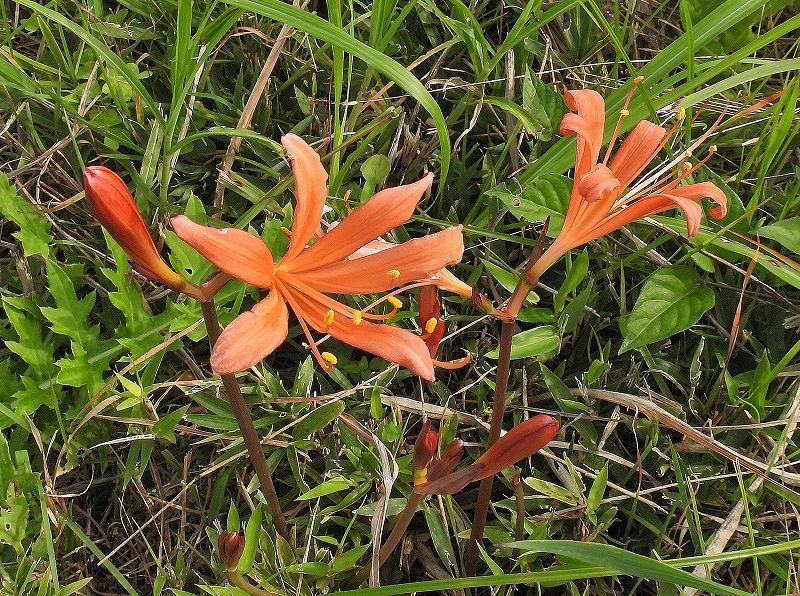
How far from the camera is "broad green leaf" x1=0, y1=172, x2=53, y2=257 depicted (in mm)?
2291

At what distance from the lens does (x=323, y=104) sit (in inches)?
104

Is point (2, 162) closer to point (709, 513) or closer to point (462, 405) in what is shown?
point (462, 405)

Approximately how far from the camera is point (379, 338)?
1.52 meters

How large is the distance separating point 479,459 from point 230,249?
69 cm

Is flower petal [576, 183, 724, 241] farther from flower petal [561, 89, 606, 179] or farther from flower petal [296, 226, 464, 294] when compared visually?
flower petal [296, 226, 464, 294]

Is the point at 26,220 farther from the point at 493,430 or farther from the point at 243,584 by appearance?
the point at 493,430

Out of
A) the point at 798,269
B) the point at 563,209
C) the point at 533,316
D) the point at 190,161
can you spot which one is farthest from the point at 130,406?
the point at 798,269

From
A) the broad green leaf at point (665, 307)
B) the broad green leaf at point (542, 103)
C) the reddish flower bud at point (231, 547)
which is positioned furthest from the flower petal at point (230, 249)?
the broad green leaf at point (542, 103)

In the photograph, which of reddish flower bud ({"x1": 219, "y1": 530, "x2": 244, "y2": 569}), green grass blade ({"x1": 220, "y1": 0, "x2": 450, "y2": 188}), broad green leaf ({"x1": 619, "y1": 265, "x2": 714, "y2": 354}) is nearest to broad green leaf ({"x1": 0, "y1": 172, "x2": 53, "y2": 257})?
green grass blade ({"x1": 220, "y1": 0, "x2": 450, "y2": 188})

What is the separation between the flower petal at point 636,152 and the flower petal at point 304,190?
24.4 inches

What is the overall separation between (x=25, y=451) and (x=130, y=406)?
0.98 feet

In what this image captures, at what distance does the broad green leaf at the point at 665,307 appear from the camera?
7.59 ft

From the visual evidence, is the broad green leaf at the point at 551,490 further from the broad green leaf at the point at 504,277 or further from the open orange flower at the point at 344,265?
the open orange flower at the point at 344,265

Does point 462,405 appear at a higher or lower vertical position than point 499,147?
lower
